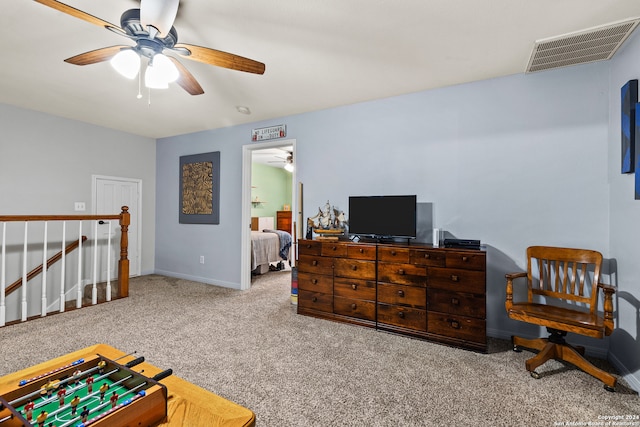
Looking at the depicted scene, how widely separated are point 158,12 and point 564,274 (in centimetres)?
325

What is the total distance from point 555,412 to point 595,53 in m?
2.59

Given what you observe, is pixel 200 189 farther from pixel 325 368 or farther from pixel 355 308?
pixel 325 368

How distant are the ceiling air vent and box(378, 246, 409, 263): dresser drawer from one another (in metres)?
1.90

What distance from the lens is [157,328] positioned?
284 centimetres

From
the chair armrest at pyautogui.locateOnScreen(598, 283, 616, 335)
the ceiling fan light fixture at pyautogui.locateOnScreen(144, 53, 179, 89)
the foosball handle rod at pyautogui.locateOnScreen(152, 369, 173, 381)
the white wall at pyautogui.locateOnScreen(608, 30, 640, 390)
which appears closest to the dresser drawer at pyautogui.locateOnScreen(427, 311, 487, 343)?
the chair armrest at pyautogui.locateOnScreen(598, 283, 616, 335)

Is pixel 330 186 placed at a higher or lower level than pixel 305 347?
higher

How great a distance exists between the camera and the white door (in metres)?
4.60

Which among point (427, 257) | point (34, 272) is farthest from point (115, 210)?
point (427, 257)

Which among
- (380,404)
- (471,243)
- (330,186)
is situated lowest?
(380,404)

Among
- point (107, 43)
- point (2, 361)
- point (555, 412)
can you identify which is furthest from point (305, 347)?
point (107, 43)

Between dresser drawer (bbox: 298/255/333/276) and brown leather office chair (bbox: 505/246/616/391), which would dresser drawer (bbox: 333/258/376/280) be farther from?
brown leather office chair (bbox: 505/246/616/391)

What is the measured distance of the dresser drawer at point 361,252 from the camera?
2863mm

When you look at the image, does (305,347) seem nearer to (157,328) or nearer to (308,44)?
(157,328)

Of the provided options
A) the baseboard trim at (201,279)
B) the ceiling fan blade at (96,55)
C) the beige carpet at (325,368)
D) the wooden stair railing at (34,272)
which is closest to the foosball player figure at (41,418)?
the beige carpet at (325,368)
